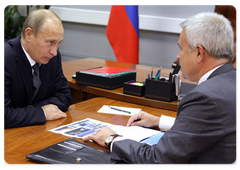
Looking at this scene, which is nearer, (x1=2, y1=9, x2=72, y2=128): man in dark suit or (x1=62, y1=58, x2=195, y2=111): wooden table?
(x1=2, y1=9, x2=72, y2=128): man in dark suit

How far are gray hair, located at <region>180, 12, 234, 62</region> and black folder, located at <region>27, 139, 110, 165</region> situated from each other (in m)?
0.62

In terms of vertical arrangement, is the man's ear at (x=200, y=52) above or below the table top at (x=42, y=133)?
above

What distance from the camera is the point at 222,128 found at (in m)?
1.24

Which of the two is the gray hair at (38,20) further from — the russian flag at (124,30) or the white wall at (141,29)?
the white wall at (141,29)

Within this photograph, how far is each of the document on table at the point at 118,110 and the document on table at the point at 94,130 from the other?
24 centimetres

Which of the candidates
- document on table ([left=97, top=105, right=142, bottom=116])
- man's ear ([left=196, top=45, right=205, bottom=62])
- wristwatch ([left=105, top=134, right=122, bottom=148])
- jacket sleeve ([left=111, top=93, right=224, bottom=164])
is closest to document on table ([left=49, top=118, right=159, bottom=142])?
wristwatch ([left=105, top=134, right=122, bottom=148])

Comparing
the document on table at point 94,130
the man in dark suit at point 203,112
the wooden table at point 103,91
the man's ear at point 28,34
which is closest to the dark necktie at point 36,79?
the man's ear at point 28,34

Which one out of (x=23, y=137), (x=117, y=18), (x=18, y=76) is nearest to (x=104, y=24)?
(x=117, y=18)

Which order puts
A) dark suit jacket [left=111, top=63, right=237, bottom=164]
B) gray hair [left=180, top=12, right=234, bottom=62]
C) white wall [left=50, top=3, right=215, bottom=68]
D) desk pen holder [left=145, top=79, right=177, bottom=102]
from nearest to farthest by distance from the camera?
dark suit jacket [left=111, top=63, right=237, bottom=164] → gray hair [left=180, top=12, right=234, bottom=62] → desk pen holder [left=145, top=79, right=177, bottom=102] → white wall [left=50, top=3, right=215, bottom=68]

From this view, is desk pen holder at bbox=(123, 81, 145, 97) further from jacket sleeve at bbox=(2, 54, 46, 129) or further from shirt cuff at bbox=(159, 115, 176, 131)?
jacket sleeve at bbox=(2, 54, 46, 129)

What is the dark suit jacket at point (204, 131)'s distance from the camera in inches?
48.7

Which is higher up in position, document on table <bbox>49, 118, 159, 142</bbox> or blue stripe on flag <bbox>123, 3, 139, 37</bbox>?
blue stripe on flag <bbox>123, 3, 139, 37</bbox>

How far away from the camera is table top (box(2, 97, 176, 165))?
147cm

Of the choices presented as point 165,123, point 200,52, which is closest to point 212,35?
point 200,52
